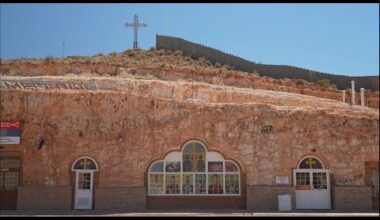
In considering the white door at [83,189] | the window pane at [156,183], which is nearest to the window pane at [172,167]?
the window pane at [156,183]

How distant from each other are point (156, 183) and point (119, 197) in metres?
1.80

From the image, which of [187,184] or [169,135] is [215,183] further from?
[169,135]

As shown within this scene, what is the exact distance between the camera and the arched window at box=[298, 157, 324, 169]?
23547 mm

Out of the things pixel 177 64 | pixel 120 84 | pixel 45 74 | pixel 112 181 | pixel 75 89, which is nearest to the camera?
pixel 112 181

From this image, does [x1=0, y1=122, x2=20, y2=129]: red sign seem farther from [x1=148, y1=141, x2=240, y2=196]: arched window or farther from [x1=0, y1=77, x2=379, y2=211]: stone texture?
[x1=148, y1=141, x2=240, y2=196]: arched window

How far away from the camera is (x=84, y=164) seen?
23703 millimetres

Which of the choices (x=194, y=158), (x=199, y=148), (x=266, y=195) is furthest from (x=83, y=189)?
(x=266, y=195)

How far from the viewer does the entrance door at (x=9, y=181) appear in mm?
24016

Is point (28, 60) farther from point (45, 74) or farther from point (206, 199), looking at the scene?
point (206, 199)

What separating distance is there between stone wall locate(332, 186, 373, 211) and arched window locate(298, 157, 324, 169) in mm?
1212

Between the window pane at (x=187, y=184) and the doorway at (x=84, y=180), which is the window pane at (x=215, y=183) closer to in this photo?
the window pane at (x=187, y=184)

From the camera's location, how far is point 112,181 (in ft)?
76.9

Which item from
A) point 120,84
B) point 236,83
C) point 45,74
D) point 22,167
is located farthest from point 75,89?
point 236,83

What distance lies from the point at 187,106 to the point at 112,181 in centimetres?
487
